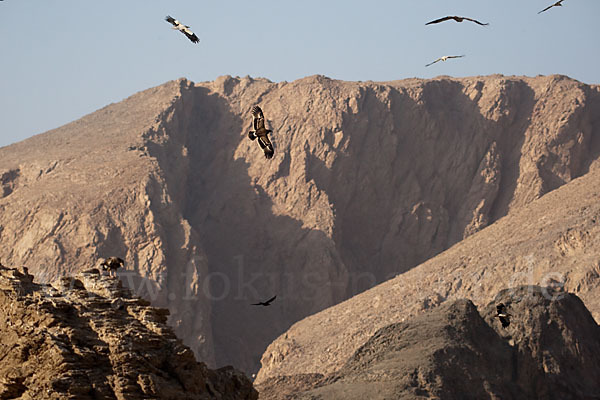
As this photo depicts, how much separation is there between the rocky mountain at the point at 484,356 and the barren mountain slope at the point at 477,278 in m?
9.06

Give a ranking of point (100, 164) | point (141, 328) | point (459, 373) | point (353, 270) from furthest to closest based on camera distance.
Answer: point (353, 270) < point (100, 164) < point (459, 373) < point (141, 328)

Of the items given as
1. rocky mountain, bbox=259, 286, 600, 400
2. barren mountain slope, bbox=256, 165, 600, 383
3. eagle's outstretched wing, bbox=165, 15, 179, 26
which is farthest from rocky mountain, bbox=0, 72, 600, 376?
eagle's outstretched wing, bbox=165, 15, 179, 26

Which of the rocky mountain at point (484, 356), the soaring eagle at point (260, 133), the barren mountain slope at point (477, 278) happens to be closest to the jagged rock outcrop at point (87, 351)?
the soaring eagle at point (260, 133)

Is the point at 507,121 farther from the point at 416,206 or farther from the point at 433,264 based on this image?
the point at 433,264

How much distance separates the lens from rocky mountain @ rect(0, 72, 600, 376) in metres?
58.1

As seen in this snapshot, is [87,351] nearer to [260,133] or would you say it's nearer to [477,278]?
[260,133]

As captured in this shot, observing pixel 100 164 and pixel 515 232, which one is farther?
pixel 100 164

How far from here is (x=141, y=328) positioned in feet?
49.3

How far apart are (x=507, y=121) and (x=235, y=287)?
28.4 meters

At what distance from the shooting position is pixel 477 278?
4803cm

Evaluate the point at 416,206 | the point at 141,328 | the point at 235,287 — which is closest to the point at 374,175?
the point at 416,206

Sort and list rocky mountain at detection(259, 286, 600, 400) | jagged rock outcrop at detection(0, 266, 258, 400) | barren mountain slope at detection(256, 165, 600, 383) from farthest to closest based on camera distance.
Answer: barren mountain slope at detection(256, 165, 600, 383), rocky mountain at detection(259, 286, 600, 400), jagged rock outcrop at detection(0, 266, 258, 400)

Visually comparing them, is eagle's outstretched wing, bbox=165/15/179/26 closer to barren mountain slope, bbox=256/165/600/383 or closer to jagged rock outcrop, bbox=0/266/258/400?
jagged rock outcrop, bbox=0/266/258/400

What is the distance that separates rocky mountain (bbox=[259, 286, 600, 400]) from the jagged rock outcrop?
39.8 ft
